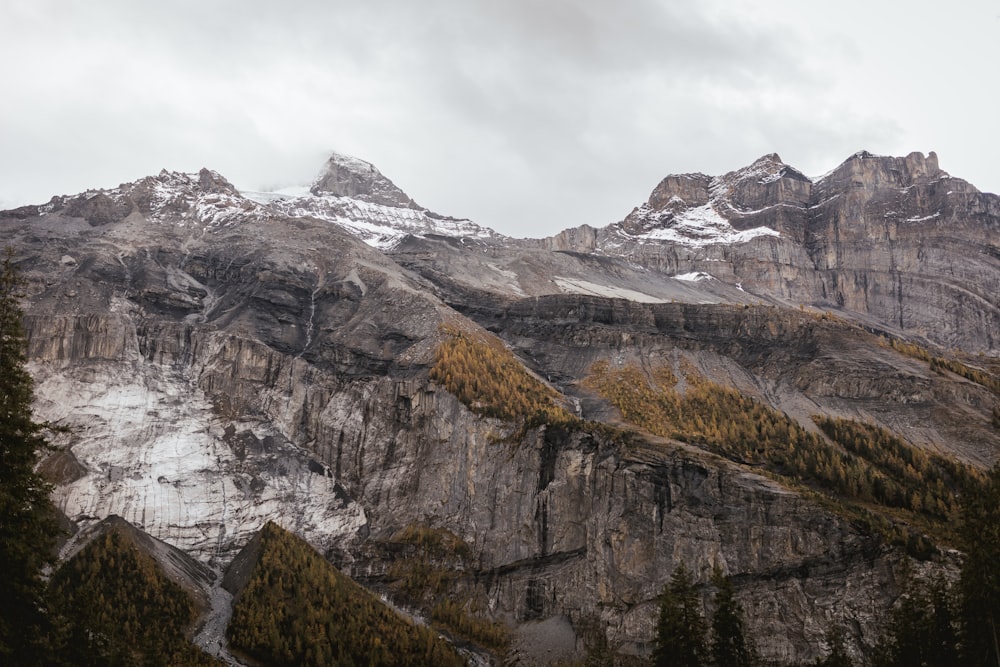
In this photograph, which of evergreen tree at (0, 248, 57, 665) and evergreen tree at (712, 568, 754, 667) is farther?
evergreen tree at (712, 568, 754, 667)

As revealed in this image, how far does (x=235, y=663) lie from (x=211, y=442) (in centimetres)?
4013

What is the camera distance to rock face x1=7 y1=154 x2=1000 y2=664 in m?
78.0

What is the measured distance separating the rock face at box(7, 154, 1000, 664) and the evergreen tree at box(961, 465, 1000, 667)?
2568 cm

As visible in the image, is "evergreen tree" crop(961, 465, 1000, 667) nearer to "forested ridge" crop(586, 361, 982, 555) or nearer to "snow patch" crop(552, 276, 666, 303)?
"forested ridge" crop(586, 361, 982, 555)

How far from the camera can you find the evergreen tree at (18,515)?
24.1 m

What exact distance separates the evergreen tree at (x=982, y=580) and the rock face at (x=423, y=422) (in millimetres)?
25683

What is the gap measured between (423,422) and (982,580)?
236 feet

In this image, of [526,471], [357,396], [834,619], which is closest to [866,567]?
[834,619]

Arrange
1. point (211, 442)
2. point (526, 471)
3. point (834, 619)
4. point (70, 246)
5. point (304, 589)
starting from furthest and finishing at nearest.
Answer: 1. point (70, 246)
2. point (211, 442)
3. point (526, 471)
4. point (304, 589)
5. point (834, 619)

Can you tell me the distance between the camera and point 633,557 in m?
81.1

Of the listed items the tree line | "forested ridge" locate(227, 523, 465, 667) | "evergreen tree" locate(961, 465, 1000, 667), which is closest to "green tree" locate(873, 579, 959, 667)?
the tree line

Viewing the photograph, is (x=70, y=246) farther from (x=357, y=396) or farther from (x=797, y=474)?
(x=797, y=474)

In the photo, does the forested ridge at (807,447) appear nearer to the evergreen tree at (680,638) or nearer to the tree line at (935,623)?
the tree line at (935,623)

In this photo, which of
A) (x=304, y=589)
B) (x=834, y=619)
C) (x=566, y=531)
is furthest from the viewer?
(x=566, y=531)
